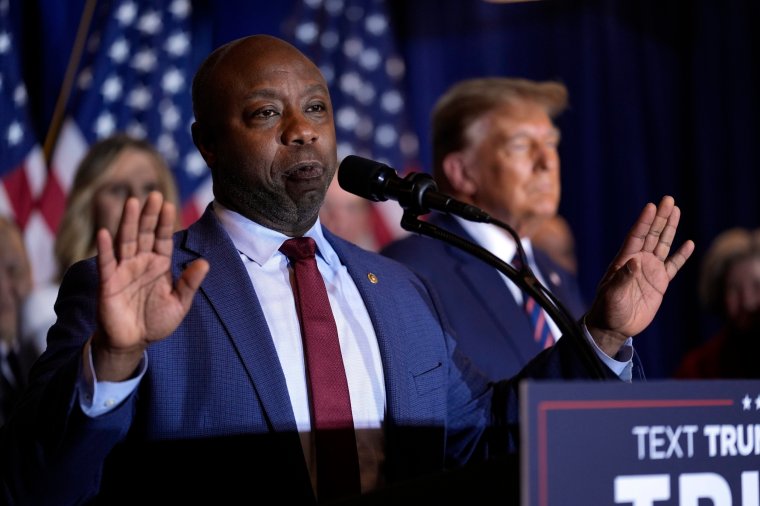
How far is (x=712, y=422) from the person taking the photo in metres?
1.19

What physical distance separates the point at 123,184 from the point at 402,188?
7.41 ft

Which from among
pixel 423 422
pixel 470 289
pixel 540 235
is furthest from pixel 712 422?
pixel 540 235

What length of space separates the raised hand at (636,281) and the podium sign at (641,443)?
460 mm

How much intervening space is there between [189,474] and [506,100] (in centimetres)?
188

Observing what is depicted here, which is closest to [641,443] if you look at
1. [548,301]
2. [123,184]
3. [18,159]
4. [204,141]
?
[548,301]

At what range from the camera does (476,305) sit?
8.89 ft

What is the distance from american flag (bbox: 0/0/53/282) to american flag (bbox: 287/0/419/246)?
1.39 m

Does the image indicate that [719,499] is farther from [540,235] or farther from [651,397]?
[540,235]

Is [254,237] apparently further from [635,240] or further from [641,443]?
[641,443]

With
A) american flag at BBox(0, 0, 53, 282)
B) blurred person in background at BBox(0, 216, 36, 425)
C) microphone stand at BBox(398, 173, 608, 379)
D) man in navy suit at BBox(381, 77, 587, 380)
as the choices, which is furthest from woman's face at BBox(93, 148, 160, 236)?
microphone stand at BBox(398, 173, 608, 379)

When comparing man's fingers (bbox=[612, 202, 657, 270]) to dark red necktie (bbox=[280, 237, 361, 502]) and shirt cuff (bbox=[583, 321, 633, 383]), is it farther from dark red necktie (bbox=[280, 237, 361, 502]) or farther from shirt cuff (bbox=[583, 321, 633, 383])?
dark red necktie (bbox=[280, 237, 361, 502])

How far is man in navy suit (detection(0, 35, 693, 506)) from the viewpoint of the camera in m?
1.41

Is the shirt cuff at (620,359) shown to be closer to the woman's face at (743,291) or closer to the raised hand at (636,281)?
the raised hand at (636,281)

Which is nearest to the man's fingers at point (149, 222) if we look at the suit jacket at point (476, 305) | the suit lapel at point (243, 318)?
the suit lapel at point (243, 318)
